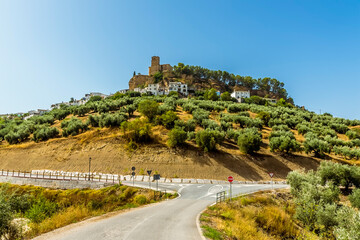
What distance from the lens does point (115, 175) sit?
3350 centimetres

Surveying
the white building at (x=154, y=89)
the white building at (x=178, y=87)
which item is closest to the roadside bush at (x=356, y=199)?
the white building at (x=178, y=87)

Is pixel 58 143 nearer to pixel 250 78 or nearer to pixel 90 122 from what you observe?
pixel 90 122

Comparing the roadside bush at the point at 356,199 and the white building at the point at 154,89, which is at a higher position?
the white building at the point at 154,89

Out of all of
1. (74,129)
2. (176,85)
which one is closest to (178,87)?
(176,85)

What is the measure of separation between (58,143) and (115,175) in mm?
20598

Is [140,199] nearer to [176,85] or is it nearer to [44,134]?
[44,134]

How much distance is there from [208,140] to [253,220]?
2124cm

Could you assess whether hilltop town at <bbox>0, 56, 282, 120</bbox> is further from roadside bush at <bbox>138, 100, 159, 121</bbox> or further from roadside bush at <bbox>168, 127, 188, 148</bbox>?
roadside bush at <bbox>168, 127, 188, 148</bbox>

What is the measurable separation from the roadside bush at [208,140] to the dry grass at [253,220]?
1455 cm

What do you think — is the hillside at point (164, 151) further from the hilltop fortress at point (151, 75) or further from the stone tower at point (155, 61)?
the stone tower at point (155, 61)

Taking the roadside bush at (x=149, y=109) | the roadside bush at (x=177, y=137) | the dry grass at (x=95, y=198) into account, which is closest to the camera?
the dry grass at (x=95, y=198)

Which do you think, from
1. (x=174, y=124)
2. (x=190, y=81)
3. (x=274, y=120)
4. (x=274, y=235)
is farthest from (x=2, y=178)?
(x=190, y=81)

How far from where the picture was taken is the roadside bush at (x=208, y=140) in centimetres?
3600

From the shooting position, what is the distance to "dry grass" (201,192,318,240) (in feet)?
38.9
